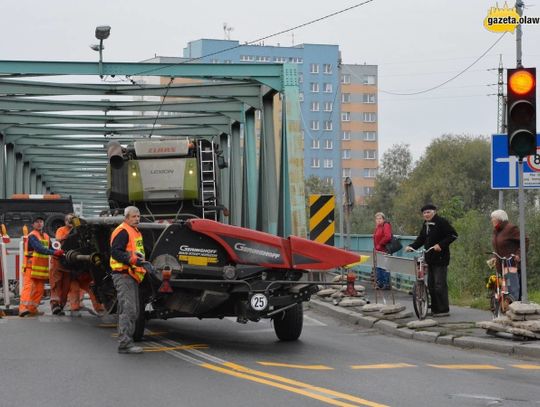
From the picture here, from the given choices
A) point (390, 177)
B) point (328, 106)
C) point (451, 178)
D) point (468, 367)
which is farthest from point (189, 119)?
point (328, 106)

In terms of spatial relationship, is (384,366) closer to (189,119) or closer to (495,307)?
(495,307)

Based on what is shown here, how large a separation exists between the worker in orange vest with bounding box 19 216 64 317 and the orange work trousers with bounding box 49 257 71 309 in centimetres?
18

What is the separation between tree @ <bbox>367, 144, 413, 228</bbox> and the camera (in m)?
102

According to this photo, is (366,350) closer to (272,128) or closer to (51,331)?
(51,331)

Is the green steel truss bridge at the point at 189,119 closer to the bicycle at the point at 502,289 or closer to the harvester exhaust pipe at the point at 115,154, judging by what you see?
the harvester exhaust pipe at the point at 115,154

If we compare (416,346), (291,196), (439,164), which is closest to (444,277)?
(416,346)

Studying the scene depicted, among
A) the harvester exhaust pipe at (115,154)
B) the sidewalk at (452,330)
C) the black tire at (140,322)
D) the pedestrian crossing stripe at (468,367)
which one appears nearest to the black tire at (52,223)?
the harvester exhaust pipe at (115,154)

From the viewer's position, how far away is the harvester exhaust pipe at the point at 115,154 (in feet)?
60.3

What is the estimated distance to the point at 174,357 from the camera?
11.5 meters

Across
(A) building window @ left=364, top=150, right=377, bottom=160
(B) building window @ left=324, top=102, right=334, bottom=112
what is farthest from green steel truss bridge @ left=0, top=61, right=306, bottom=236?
(A) building window @ left=364, top=150, right=377, bottom=160

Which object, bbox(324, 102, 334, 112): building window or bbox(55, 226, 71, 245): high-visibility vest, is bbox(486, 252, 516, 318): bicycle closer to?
bbox(55, 226, 71, 245): high-visibility vest

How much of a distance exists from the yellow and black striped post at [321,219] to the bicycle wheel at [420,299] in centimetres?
433

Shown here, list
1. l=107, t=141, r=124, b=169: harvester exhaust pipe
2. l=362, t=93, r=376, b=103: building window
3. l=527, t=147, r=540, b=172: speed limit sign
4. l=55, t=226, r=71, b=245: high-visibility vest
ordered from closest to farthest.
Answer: l=527, t=147, r=540, b=172: speed limit sign, l=55, t=226, r=71, b=245: high-visibility vest, l=107, t=141, r=124, b=169: harvester exhaust pipe, l=362, t=93, r=376, b=103: building window

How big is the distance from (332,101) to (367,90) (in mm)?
8632
